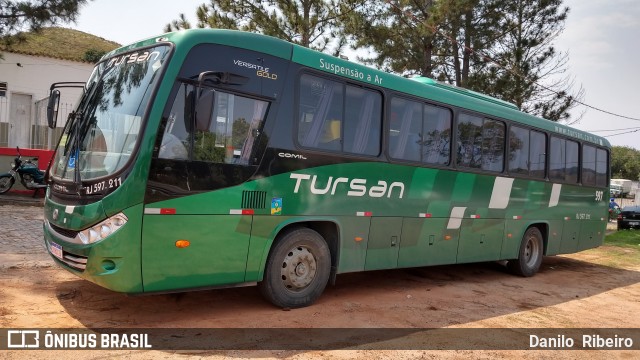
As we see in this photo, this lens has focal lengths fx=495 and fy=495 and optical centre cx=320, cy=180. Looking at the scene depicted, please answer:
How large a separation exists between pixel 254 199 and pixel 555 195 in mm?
8015

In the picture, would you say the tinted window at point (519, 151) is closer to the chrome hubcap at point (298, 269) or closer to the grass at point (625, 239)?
the chrome hubcap at point (298, 269)

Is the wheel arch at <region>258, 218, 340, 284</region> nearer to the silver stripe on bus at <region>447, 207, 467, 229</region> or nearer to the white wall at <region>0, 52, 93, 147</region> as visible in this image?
the silver stripe on bus at <region>447, 207, 467, 229</region>

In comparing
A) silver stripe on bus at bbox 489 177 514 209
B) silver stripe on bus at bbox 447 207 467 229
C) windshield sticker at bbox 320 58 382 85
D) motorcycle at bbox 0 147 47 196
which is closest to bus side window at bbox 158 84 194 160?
windshield sticker at bbox 320 58 382 85

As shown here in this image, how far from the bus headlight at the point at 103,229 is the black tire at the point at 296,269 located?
5.94 ft

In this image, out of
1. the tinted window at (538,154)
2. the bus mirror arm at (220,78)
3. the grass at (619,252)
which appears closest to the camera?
the bus mirror arm at (220,78)

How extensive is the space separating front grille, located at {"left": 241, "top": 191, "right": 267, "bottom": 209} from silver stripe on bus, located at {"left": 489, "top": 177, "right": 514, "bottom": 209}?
5.17 metres

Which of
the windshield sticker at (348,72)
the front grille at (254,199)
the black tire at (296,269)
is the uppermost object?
the windshield sticker at (348,72)

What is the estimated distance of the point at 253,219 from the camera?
5559 mm

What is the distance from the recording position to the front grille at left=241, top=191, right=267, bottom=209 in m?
5.50

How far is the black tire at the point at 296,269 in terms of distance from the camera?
585 cm

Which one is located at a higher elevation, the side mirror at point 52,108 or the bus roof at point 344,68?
the bus roof at point 344,68

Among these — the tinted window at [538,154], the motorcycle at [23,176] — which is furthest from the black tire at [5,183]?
the tinted window at [538,154]

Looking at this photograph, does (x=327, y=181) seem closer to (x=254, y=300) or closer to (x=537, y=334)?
(x=254, y=300)

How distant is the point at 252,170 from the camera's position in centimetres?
559
